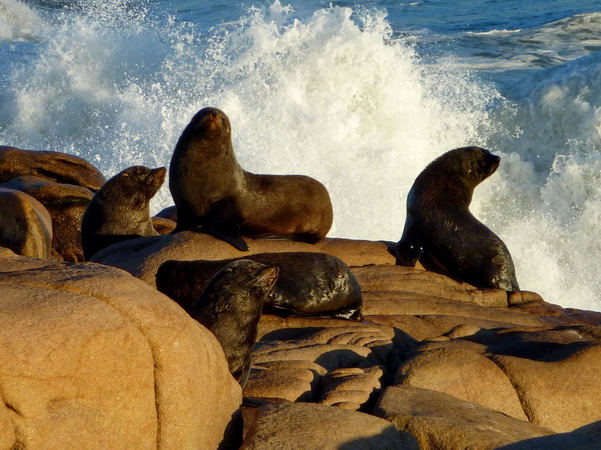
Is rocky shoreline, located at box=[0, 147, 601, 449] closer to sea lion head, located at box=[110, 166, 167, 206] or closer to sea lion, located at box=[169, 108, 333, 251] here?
sea lion, located at box=[169, 108, 333, 251]

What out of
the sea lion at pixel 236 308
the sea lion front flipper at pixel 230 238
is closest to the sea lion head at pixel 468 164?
the sea lion front flipper at pixel 230 238

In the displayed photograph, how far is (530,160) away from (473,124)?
1733mm

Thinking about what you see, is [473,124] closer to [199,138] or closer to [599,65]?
[599,65]

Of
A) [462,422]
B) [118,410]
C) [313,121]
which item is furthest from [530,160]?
[118,410]

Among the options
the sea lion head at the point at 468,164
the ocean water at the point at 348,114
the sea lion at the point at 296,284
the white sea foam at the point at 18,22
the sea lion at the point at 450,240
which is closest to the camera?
the sea lion at the point at 296,284

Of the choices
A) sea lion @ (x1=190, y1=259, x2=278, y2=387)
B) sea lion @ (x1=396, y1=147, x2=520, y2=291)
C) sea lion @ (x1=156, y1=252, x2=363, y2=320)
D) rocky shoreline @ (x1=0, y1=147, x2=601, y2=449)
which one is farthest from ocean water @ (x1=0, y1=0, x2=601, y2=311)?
sea lion @ (x1=190, y1=259, x2=278, y2=387)

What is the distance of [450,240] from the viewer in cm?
1012

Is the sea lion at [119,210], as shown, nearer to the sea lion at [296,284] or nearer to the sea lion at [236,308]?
the sea lion at [296,284]

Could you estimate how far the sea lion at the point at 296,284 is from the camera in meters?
7.25

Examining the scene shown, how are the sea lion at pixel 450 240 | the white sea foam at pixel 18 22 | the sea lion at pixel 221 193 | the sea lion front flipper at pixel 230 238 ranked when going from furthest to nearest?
the white sea foam at pixel 18 22 → the sea lion at pixel 450 240 → the sea lion at pixel 221 193 → the sea lion front flipper at pixel 230 238

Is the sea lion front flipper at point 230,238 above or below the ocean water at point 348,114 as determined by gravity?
above

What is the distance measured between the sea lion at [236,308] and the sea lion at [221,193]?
11.6ft

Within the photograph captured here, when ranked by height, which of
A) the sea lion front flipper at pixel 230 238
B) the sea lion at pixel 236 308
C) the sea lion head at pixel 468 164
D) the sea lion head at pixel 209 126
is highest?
the sea lion head at pixel 209 126

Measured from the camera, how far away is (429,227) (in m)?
10.3
